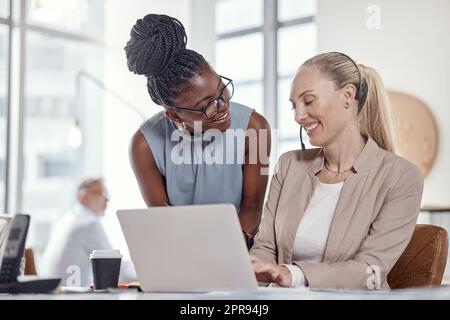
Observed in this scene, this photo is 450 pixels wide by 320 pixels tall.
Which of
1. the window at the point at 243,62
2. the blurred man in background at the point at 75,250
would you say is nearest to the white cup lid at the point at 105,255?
the blurred man in background at the point at 75,250

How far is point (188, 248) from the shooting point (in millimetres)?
1328

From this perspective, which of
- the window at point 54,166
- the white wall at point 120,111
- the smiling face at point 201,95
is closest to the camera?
the smiling face at point 201,95

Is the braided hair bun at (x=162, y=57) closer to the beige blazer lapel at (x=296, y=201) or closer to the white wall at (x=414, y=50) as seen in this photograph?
the beige blazer lapel at (x=296, y=201)

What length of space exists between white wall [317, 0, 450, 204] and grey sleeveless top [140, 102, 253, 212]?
4.38 ft

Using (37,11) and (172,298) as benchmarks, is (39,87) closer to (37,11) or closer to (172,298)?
(37,11)

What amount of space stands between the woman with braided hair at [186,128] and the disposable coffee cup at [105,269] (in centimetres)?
54

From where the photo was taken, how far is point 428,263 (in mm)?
1753

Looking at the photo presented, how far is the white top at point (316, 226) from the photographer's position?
186cm

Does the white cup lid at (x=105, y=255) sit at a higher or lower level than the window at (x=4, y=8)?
lower

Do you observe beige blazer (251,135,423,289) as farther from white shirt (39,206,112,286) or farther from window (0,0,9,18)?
window (0,0,9,18)

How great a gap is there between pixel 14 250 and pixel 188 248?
0.32m

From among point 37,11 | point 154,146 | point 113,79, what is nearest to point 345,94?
point 154,146
